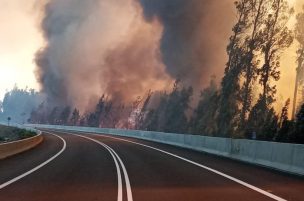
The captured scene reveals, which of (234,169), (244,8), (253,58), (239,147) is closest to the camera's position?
(234,169)

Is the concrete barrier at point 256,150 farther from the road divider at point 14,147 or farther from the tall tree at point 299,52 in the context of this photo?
the tall tree at point 299,52

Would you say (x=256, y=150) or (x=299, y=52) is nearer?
(x=256, y=150)

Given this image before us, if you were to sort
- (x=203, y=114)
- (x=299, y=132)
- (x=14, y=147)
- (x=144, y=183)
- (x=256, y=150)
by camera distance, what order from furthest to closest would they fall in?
(x=203, y=114)
(x=299, y=132)
(x=14, y=147)
(x=256, y=150)
(x=144, y=183)

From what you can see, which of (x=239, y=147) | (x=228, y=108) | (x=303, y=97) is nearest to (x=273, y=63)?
(x=228, y=108)

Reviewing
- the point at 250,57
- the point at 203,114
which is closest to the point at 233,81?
the point at 250,57

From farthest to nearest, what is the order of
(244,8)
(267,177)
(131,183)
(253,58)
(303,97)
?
(303,97) → (253,58) → (244,8) → (267,177) → (131,183)

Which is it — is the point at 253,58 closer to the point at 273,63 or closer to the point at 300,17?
the point at 273,63

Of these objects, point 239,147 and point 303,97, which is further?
point 303,97

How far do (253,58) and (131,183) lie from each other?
5956 centimetres

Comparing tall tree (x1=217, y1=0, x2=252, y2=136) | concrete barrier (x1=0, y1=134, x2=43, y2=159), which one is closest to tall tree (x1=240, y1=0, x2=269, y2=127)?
tall tree (x1=217, y1=0, x2=252, y2=136)

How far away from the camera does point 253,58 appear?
71.0 m

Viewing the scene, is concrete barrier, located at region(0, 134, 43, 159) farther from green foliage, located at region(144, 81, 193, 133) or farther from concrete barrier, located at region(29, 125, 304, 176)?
green foliage, located at region(144, 81, 193, 133)

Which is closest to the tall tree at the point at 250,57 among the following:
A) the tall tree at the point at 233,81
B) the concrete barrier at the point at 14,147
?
the tall tree at the point at 233,81

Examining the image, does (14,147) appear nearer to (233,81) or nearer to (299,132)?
(299,132)
